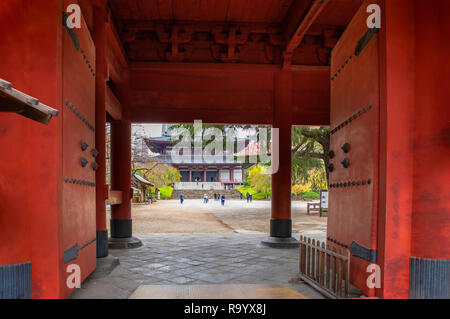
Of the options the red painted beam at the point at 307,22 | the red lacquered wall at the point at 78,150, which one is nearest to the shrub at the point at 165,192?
the red painted beam at the point at 307,22

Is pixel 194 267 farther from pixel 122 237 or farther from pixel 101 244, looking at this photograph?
pixel 122 237

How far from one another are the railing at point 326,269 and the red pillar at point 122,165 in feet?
12.4

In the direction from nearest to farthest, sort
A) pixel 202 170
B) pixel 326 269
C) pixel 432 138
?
pixel 432 138 → pixel 326 269 → pixel 202 170

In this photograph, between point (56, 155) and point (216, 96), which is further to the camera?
point (216, 96)

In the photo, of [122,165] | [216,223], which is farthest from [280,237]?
[216,223]

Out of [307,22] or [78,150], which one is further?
[307,22]

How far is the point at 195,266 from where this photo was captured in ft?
14.6

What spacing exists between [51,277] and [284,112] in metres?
4.99

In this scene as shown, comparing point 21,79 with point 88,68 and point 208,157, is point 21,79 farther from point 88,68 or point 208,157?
point 208,157

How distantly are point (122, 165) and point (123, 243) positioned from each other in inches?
61.0

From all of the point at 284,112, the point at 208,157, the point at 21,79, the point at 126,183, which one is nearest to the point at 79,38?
the point at 21,79

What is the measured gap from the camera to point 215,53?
20.7 ft

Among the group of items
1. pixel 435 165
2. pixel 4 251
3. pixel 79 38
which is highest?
pixel 79 38

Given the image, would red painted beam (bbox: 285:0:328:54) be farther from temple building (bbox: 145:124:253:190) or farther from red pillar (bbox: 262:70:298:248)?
temple building (bbox: 145:124:253:190)
